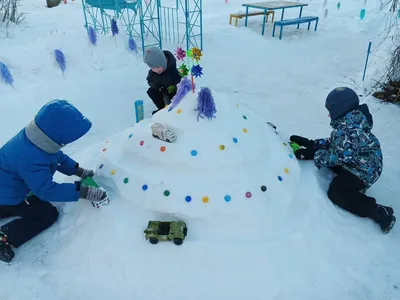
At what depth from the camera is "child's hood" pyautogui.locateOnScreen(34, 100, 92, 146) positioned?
2.11 metres

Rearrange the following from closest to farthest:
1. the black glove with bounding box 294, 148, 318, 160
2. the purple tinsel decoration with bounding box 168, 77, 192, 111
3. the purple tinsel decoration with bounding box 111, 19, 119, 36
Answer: the purple tinsel decoration with bounding box 168, 77, 192, 111, the black glove with bounding box 294, 148, 318, 160, the purple tinsel decoration with bounding box 111, 19, 119, 36

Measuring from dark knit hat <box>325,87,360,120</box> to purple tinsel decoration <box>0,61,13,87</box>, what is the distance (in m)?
4.02

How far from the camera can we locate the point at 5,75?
4438mm

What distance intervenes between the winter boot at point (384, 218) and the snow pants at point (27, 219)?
7.95 feet

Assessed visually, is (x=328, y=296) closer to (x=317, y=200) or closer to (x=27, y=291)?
(x=317, y=200)

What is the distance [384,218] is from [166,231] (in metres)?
A: 1.61

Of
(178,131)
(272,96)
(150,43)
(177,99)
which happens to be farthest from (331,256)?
(150,43)

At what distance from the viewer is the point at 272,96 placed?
495cm

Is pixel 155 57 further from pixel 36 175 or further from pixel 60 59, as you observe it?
pixel 60 59

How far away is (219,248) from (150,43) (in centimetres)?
563

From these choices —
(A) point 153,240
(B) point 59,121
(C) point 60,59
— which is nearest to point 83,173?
(B) point 59,121

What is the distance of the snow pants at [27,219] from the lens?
2.38 m

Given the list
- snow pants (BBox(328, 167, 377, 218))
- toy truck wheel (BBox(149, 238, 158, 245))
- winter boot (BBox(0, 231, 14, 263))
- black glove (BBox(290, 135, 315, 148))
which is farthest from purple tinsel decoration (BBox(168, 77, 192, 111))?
winter boot (BBox(0, 231, 14, 263))

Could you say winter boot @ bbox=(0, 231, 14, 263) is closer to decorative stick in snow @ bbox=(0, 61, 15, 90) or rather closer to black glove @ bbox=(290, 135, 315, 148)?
black glove @ bbox=(290, 135, 315, 148)
